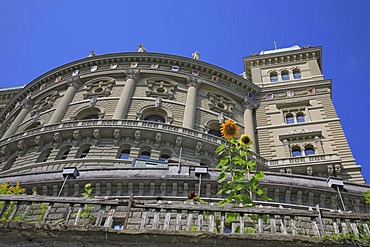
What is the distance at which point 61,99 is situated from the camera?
36.2 m

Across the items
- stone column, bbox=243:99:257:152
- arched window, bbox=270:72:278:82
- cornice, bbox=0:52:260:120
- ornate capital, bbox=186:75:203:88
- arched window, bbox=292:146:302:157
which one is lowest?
arched window, bbox=292:146:302:157

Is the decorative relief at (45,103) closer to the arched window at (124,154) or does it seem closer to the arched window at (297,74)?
the arched window at (124,154)

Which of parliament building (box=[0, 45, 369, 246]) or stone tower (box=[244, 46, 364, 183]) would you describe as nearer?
parliament building (box=[0, 45, 369, 246])

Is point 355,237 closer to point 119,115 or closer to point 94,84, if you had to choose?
point 119,115

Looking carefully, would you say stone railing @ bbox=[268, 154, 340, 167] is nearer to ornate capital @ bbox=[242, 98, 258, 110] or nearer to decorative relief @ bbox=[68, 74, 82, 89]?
ornate capital @ bbox=[242, 98, 258, 110]

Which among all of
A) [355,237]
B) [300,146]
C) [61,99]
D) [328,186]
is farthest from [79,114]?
[355,237]

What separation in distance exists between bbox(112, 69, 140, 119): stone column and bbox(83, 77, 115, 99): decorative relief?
6.15 feet

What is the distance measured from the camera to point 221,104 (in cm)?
3647

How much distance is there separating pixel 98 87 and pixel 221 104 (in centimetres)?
1251

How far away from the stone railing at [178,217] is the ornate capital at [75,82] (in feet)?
98.0

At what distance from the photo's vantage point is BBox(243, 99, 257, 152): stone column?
1339 inches

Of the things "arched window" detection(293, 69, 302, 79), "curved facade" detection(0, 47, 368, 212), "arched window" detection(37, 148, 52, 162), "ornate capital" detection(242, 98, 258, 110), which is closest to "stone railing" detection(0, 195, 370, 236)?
"curved facade" detection(0, 47, 368, 212)

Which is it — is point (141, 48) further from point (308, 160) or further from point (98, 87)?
point (308, 160)

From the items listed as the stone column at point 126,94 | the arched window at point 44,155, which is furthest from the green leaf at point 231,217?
the stone column at point 126,94
